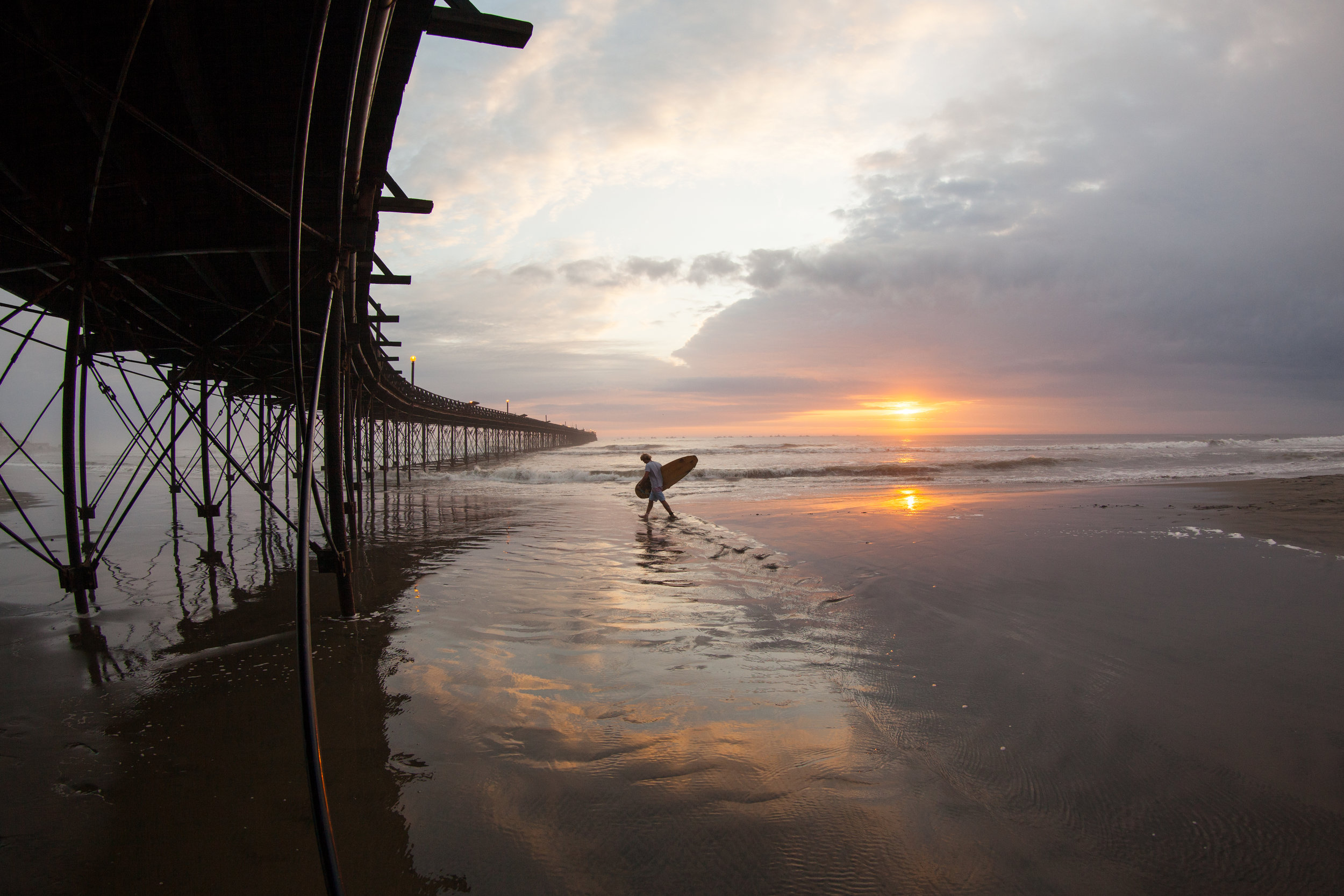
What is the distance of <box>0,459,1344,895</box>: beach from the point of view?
245 cm

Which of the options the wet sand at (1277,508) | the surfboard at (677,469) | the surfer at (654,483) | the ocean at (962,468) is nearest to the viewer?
the wet sand at (1277,508)

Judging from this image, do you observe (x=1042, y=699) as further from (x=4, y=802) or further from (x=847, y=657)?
(x=4, y=802)

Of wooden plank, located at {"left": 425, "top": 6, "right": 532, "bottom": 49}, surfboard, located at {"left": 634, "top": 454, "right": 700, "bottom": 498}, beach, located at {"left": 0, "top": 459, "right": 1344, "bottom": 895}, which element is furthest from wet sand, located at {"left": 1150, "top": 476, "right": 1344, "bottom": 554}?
wooden plank, located at {"left": 425, "top": 6, "right": 532, "bottom": 49}

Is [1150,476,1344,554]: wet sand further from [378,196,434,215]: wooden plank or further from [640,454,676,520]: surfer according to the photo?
[378,196,434,215]: wooden plank

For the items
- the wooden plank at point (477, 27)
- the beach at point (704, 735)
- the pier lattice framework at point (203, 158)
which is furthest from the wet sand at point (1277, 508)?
the pier lattice framework at point (203, 158)

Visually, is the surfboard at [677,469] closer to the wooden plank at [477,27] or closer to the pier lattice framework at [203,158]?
Result: the pier lattice framework at [203,158]

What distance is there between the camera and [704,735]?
11.3 feet

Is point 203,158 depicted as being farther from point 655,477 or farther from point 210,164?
point 655,477

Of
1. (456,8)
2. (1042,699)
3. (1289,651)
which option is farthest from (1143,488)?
(456,8)

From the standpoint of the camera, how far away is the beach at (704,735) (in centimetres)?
245

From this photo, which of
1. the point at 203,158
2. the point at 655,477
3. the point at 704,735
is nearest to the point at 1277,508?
the point at 655,477

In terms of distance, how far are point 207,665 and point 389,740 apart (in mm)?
2349

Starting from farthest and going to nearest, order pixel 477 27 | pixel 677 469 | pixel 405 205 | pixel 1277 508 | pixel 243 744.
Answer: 1. pixel 677 469
2. pixel 1277 508
3. pixel 405 205
4. pixel 477 27
5. pixel 243 744

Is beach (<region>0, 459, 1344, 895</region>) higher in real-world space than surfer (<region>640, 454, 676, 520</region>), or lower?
lower
